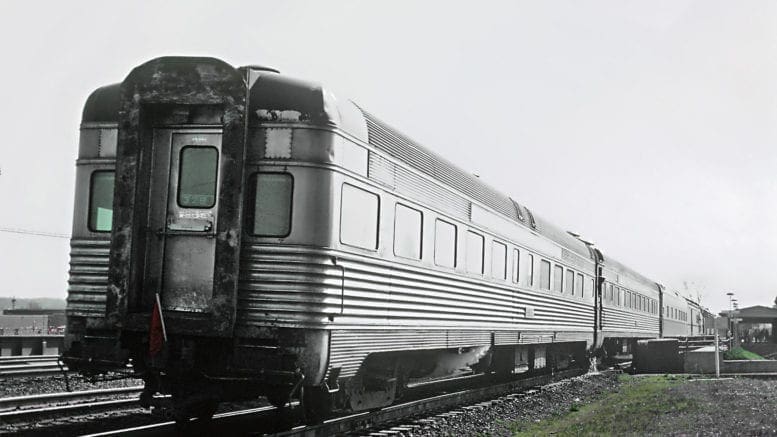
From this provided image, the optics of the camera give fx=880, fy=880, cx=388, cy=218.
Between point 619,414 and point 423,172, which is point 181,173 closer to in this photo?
point 423,172

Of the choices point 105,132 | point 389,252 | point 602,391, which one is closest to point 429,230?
point 389,252

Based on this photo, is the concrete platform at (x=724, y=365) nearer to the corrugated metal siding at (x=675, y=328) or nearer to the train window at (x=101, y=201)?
the corrugated metal siding at (x=675, y=328)

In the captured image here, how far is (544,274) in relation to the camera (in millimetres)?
18406

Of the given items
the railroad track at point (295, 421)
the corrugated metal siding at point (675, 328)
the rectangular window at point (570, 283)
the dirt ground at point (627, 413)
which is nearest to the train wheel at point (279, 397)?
the railroad track at point (295, 421)

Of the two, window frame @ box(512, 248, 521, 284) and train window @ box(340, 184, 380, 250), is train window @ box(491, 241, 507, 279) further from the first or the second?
train window @ box(340, 184, 380, 250)

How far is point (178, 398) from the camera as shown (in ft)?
28.5

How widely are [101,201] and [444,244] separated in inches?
190

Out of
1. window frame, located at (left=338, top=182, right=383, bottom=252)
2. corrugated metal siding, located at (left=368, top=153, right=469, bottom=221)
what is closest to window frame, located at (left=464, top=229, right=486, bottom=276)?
corrugated metal siding, located at (left=368, top=153, right=469, bottom=221)

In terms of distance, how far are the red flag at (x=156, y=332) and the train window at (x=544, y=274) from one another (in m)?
11.0

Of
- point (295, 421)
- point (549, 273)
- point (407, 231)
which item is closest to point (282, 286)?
point (407, 231)

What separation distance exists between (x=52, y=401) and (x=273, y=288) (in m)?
6.00

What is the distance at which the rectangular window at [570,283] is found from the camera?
810 inches

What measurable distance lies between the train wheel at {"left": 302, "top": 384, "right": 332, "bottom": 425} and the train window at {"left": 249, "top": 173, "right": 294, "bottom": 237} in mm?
1908

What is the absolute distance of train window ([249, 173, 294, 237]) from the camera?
871 centimetres
